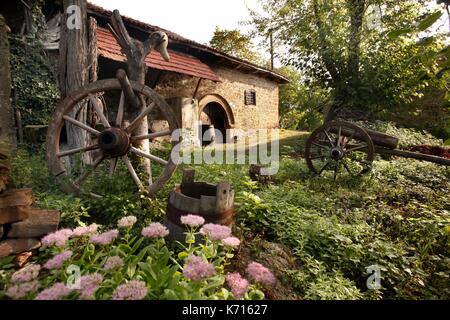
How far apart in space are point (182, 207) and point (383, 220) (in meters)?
2.75

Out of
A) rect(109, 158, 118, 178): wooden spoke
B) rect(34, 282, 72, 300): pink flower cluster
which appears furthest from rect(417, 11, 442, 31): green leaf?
rect(109, 158, 118, 178): wooden spoke

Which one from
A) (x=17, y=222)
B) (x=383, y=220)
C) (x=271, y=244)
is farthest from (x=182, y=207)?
(x=383, y=220)

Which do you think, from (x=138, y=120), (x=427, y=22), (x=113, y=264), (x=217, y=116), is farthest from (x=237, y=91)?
(x=427, y=22)

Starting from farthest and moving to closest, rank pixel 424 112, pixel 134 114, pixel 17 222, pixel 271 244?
pixel 424 112
pixel 134 114
pixel 271 244
pixel 17 222

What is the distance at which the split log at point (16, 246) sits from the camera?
1.88 m

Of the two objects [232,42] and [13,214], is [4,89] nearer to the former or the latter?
[13,214]

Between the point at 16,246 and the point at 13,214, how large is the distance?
242 mm

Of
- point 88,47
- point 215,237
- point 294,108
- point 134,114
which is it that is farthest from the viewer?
point 294,108

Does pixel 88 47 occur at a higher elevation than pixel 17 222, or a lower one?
higher

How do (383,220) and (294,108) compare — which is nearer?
(383,220)

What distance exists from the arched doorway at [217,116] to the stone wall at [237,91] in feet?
0.75

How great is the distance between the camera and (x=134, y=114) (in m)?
3.28

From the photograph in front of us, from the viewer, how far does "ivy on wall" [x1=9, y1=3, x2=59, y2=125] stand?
582 centimetres
